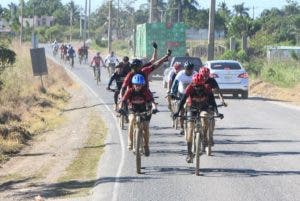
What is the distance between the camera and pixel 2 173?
647 inches

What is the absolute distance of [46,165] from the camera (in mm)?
16688

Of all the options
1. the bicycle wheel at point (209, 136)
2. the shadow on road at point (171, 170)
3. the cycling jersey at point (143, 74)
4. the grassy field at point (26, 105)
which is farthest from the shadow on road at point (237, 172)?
the grassy field at point (26, 105)

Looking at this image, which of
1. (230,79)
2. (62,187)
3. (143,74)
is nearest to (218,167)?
(143,74)

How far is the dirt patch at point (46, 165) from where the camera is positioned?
13.3m

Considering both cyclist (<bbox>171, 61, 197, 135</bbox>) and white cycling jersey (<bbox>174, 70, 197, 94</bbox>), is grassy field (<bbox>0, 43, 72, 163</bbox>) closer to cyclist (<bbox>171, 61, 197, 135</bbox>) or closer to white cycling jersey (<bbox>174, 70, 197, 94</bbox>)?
cyclist (<bbox>171, 61, 197, 135</bbox>)

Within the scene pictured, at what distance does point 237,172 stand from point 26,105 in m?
18.0

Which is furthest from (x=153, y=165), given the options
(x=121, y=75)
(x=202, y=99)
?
(x=121, y=75)

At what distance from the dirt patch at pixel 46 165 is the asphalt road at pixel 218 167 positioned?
75 centimetres

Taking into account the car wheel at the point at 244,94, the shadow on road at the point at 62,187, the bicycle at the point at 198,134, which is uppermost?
the bicycle at the point at 198,134

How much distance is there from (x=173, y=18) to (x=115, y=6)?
12036mm

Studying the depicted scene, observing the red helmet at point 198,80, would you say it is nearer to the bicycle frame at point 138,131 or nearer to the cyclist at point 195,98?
the cyclist at point 195,98

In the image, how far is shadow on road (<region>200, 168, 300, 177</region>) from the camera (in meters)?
13.7

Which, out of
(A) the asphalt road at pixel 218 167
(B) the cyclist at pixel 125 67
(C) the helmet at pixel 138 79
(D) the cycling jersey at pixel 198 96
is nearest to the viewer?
(A) the asphalt road at pixel 218 167

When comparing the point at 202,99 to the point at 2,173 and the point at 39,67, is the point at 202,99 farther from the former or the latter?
the point at 39,67
